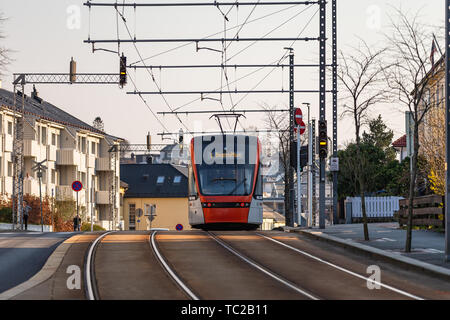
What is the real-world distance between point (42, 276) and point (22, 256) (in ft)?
17.7

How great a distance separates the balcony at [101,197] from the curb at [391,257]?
57.5m

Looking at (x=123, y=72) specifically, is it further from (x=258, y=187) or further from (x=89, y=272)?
(x=89, y=272)

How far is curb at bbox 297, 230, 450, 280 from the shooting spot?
55.9 ft

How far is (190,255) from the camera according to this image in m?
20.9

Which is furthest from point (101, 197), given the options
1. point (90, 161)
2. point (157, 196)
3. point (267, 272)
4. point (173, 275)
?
point (173, 275)

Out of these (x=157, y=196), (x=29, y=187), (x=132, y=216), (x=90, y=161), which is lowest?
(x=132, y=216)

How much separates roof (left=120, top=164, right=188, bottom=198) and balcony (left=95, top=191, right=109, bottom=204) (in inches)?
803

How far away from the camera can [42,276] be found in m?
Answer: 16.7

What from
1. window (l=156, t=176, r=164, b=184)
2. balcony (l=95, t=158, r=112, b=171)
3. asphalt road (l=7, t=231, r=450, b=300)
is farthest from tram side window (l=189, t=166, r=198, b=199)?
window (l=156, t=176, r=164, b=184)

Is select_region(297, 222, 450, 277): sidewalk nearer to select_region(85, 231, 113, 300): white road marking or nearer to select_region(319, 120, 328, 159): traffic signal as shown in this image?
select_region(319, 120, 328, 159): traffic signal
